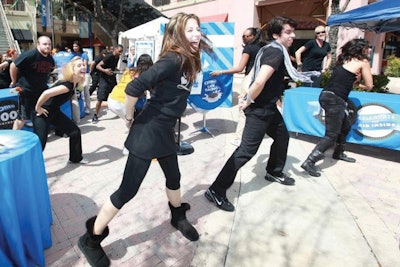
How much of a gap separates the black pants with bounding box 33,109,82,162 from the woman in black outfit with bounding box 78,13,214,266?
1.94 meters

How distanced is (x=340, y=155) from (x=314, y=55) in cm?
240

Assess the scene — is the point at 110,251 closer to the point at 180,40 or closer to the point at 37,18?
the point at 180,40

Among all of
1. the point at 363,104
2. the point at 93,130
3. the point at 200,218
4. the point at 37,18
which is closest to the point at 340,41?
the point at 363,104

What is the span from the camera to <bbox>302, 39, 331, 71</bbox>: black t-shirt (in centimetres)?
629

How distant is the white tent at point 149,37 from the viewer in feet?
28.8

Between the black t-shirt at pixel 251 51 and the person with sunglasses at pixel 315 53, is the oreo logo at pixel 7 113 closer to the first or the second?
the black t-shirt at pixel 251 51

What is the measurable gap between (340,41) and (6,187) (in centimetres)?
1283

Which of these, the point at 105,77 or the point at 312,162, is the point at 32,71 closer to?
A: the point at 105,77

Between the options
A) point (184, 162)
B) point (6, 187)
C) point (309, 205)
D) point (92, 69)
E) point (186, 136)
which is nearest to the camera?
point (6, 187)

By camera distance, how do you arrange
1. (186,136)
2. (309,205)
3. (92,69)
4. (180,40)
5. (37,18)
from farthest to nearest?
(37,18), (92,69), (186,136), (309,205), (180,40)

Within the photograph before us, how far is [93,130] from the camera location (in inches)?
247

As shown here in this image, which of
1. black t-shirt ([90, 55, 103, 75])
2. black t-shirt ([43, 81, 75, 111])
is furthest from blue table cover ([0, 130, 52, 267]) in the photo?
black t-shirt ([90, 55, 103, 75])

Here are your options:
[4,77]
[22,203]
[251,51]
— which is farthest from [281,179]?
[4,77]

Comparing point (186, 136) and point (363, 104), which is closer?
point (363, 104)
